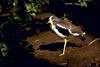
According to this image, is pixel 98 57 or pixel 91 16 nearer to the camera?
pixel 98 57

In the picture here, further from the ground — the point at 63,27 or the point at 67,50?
the point at 63,27

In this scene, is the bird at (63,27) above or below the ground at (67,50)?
above

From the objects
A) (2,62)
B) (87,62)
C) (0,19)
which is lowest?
(87,62)

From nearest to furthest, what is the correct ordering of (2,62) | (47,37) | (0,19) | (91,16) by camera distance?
(2,62)
(0,19)
(47,37)
(91,16)

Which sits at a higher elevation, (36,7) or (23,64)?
(36,7)

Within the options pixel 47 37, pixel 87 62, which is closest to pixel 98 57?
pixel 87 62

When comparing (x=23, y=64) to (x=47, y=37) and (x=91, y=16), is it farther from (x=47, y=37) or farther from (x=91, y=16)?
(x=91, y=16)

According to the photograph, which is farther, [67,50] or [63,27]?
[67,50]

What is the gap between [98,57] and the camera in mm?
5137

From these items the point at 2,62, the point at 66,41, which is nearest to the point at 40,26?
the point at 66,41

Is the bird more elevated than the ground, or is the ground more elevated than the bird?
the bird

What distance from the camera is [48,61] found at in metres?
5.05

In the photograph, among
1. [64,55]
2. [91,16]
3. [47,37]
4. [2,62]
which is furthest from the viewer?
[91,16]

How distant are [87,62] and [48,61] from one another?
62 cm
